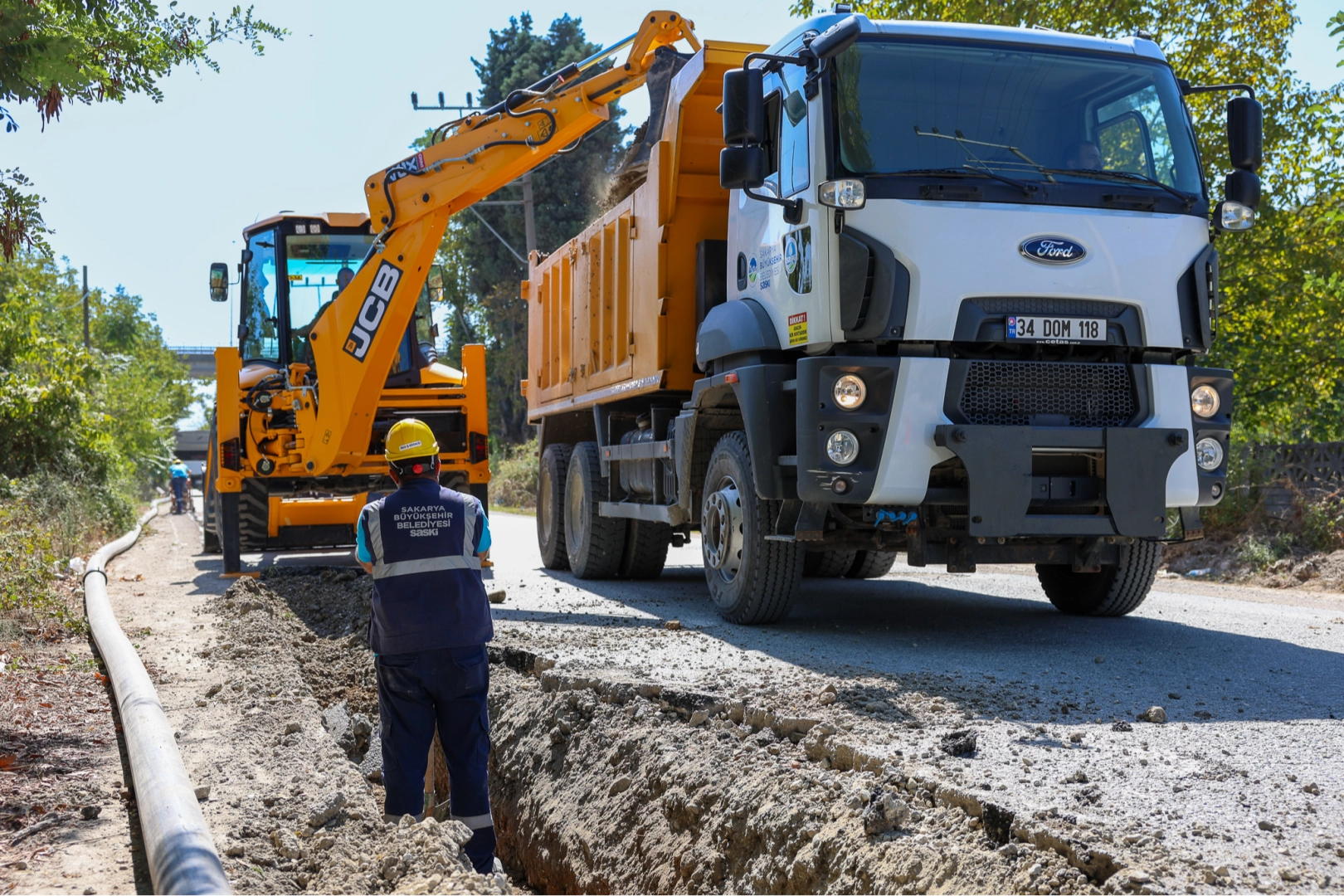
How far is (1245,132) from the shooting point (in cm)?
731

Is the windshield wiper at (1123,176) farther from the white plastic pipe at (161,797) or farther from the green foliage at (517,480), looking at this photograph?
the green foliage at (517,480)

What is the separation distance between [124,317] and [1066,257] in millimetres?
57145

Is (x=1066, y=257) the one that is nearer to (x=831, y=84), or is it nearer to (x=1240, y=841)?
(x=831, y=84)

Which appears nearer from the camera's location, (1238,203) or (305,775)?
(305,775)

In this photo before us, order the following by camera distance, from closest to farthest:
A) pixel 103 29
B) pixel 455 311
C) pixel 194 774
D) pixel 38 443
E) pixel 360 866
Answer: pixel 360 866 < pixel 194 774 < pixel 103 29 < pixel 38 443 < pixel 455 311

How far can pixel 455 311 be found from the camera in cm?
4594

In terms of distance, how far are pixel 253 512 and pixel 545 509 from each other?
306cm

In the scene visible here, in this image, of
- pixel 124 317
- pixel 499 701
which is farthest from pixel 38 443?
pixel 124 317

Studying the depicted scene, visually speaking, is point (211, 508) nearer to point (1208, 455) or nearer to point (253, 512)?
point (253, 512)

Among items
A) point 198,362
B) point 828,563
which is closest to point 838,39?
point 828,563

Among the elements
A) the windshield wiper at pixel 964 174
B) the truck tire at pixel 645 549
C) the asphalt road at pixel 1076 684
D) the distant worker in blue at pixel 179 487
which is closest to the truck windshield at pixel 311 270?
the asphalt road at pixel 1076 684

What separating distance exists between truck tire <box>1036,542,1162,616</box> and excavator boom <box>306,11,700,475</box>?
17.1 feet

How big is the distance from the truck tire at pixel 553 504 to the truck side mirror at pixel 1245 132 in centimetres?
698

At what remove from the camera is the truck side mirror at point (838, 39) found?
692 cm
